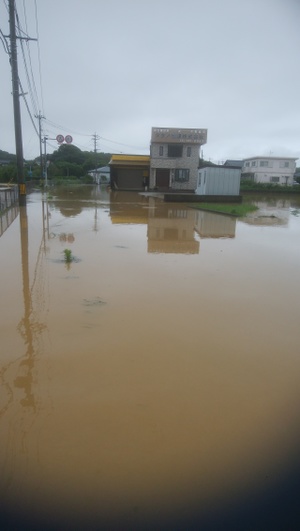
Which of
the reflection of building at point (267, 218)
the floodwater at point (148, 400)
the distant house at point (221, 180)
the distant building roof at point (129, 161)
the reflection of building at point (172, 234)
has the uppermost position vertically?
the distant building roof at point (129, 161)

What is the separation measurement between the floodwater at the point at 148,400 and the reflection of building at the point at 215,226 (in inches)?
182

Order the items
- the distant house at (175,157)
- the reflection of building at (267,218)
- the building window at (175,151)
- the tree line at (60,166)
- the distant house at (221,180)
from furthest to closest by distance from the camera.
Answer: the tree line at (60,166)
the building window at (175,151)
the distant house at (175,157)
the distant house at (221,180)
the reflection of building at (267,218)

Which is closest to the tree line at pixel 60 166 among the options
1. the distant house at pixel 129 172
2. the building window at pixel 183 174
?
the distant house at pixel 129 172

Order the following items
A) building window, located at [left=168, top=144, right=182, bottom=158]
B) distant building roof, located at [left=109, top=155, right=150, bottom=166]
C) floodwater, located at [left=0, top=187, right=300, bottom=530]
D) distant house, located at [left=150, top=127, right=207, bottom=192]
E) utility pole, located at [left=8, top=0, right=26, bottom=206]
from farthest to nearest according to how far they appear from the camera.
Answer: distant building roof, located at [left=109, top=155, right=150, bottom=166] → building window, located at [left=168, top=144, right=182, bottom=158] → distant house, located at [left=150, top=127, right=207, bottom=192] → utility pole, located at [left=8, top=0, right=26, bottom=206] → floodwater, located at [left=0, top=187, right=300, bottom=530]

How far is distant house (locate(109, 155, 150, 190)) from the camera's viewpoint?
36.8 metres

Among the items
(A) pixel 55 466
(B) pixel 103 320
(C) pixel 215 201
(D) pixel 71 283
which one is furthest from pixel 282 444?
(C) pixel 215 201

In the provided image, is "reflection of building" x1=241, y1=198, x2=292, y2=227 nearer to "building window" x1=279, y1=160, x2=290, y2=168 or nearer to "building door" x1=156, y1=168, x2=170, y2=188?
"building door" x1=156, y1=168, x2=170, y2=188

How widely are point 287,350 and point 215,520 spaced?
205cm

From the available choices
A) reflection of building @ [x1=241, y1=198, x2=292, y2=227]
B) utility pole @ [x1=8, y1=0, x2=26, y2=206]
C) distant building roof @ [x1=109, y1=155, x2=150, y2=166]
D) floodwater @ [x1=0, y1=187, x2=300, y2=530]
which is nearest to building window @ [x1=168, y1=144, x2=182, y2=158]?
distant building roof @ [x1=109, y1=155, x2=150, y2=166]

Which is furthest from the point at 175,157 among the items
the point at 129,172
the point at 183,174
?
the point at 129,172

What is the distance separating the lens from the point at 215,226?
478 inches

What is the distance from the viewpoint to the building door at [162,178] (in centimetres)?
3503

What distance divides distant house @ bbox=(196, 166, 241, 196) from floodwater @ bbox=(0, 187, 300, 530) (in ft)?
60.5

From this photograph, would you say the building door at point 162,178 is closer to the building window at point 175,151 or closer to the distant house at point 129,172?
the building window at point 175,151
